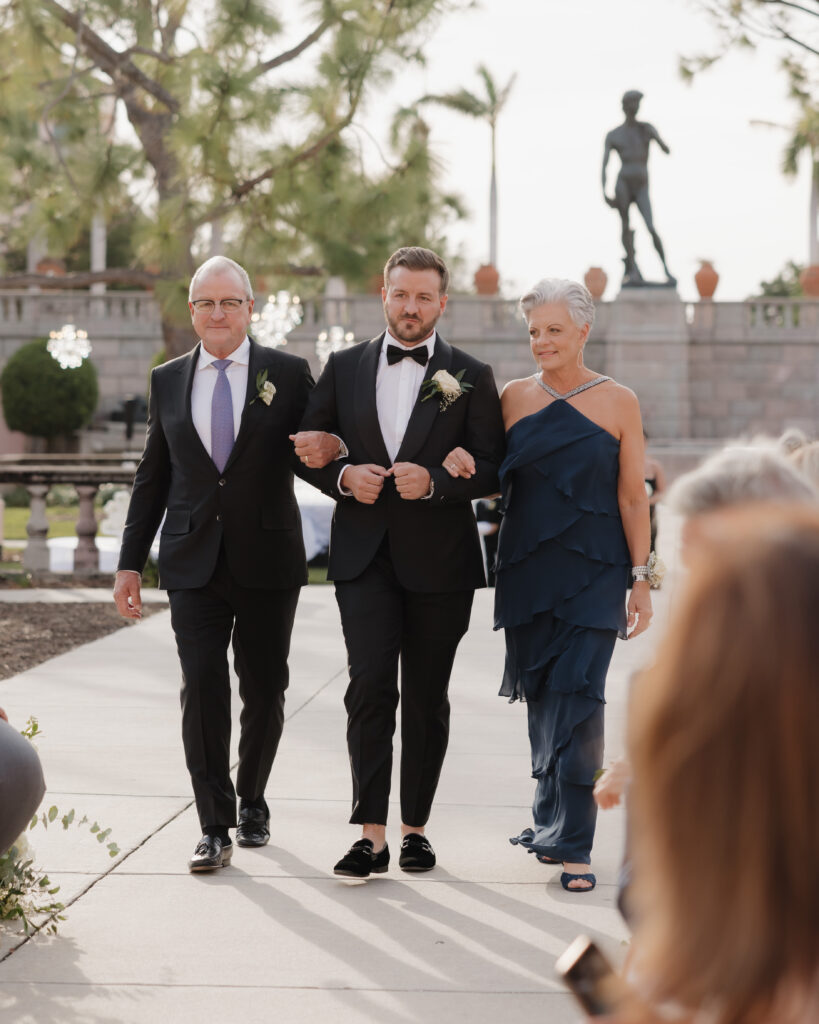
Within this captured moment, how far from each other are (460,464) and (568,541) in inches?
19.0

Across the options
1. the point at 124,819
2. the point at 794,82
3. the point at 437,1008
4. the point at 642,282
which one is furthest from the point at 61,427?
the point at 437,1008

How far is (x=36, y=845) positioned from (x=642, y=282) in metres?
29.6

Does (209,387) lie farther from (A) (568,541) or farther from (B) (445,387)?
(A) (568,541)

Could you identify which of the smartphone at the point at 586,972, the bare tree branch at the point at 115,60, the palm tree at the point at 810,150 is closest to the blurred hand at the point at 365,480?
the smartphone at the point at 586,972

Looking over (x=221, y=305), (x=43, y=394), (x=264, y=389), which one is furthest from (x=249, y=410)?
(x=43, y=394)

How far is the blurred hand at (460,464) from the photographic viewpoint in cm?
516

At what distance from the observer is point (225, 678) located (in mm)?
5410

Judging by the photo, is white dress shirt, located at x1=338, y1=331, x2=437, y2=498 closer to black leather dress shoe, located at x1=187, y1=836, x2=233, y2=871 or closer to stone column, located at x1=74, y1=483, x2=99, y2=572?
black leather dress shoe, located at x1=187, y1=836, x2=233, y2=871

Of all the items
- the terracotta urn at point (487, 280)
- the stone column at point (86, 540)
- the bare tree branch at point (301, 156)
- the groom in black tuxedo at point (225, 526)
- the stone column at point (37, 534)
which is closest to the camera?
the groom in black tuxedo at point (225, 526)

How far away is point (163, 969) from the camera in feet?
13.6

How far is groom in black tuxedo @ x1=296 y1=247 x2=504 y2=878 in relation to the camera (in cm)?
521

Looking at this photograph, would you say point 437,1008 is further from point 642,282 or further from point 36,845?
point 642,282

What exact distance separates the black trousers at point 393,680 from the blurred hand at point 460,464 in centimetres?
32

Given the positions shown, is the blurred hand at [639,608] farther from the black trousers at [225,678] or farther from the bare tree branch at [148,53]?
the bare tree branch at [148,53]
